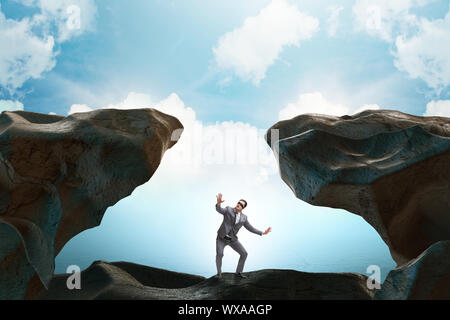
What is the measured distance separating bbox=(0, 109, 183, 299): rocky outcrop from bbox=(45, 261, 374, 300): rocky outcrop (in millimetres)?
948

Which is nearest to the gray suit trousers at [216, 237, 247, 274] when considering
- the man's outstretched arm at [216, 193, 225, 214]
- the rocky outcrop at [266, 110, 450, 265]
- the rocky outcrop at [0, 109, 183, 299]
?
the man's outstretched arm at [216, 193, 225, 214]

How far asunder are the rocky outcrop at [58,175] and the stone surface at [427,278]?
17.7 feet

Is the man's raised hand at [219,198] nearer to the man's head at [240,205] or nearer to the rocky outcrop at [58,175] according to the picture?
the man's head at [240,205]

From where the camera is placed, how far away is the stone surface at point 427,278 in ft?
14.0

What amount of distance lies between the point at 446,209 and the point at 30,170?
8.86 m

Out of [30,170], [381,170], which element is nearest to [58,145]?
[30,170]

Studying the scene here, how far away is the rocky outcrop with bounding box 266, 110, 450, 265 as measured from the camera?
5.71m

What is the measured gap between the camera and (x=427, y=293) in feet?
14.0

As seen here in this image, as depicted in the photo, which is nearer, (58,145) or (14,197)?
(14,197)

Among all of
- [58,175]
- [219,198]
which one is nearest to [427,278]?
[219,198]

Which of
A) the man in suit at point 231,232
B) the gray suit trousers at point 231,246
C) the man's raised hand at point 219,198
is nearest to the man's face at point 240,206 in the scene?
the man in suit at point 231,232

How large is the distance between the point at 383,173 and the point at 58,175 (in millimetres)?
6770

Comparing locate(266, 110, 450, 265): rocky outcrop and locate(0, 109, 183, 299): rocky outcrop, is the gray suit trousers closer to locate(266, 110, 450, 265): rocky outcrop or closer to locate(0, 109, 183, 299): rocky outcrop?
locate(266, 110, 450, 265): rocky outcrop
